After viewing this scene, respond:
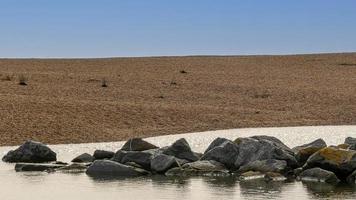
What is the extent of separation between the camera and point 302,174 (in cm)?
2078

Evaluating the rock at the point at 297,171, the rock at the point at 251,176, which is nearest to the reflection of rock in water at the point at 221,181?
the rock at the point at 251,176

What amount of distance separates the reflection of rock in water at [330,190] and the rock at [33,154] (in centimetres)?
822

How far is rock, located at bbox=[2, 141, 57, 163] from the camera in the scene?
24.1 metres

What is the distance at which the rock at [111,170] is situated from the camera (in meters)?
21.5

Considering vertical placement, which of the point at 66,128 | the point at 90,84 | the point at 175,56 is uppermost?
the point at 175,56

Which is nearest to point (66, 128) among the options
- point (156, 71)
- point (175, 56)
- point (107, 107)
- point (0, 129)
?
point (0, 129)

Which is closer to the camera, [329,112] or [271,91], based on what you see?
[329,112]

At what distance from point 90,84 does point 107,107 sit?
35.8 feet

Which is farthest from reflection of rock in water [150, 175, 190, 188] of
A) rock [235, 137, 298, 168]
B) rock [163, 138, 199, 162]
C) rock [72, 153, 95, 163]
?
rock [72, 153, 95, 163]

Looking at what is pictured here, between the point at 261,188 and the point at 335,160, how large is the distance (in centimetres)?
272

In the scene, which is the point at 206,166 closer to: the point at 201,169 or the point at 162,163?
the point at 201,169

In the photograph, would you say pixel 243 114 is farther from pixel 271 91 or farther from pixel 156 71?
pixel 156 71

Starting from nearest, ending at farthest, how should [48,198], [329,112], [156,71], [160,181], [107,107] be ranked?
[48,198] → [160,181] → [107,107] → [329,112] → [156,71]

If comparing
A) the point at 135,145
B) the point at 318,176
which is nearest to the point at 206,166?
the point at 135,145
